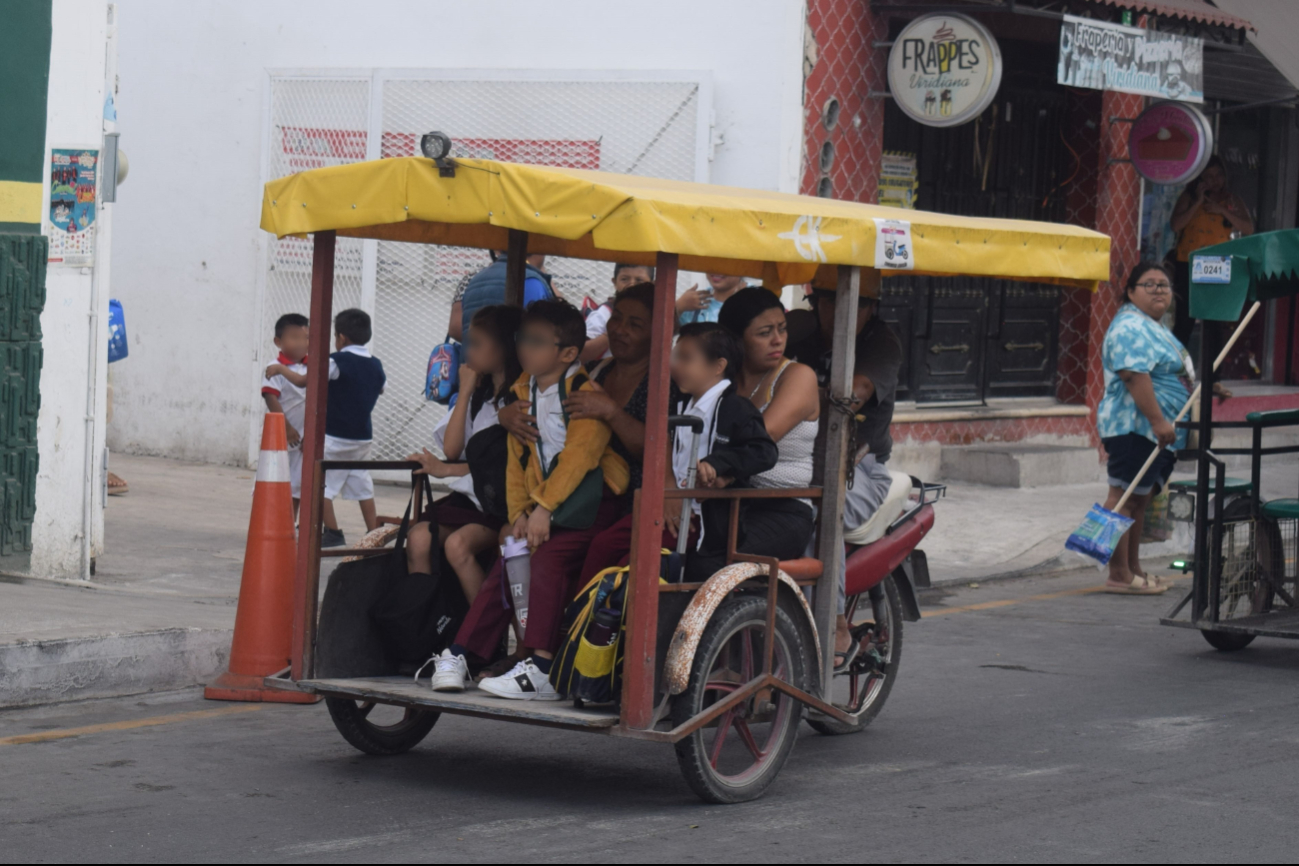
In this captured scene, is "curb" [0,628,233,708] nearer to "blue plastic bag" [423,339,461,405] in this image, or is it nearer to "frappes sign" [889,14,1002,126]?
"blue plastic bag" [423,339,461,405]

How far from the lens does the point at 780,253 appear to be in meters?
5.35

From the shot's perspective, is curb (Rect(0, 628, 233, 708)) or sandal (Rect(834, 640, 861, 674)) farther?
curb (Rect(0, 628, 233, 708))

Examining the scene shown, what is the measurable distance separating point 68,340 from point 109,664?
249 cm

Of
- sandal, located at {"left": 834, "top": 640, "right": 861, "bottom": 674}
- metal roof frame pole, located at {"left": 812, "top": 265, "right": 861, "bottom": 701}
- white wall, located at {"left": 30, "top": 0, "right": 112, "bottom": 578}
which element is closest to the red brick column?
white wall, located at {"left": 30, "top": 0, "right": 112, "bottom": 578}

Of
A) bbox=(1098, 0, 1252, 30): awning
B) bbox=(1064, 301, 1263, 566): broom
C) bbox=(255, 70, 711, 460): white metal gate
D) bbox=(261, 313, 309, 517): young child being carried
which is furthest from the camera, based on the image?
bbox=(1098, 0, 1252, 30): awning

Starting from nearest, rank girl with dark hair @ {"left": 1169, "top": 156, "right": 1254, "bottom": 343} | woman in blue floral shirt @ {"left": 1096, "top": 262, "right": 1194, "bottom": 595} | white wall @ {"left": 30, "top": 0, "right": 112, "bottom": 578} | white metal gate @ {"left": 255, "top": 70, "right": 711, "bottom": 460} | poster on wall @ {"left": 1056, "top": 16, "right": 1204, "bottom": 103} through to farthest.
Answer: white wall @ {"left": 30, "top": 0, "right": 112, "bottom": 578} < woman in blue floral shirt @ {"left": 1096, "top": 262, "right": 1194, "bottom": 595} < white metal gate @ {"left": 255, "top": 70, "right": 711, "bottom": 460} < poster on wall @ {"left": 1056, "top": 16, "right": 1204, "bottom": 103} < girl with dark hair @ {"left": 1169, "top": 156, "right": 1254, "bottom": 343}

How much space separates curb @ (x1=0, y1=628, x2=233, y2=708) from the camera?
6.89m

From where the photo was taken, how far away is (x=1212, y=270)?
829 centimetres

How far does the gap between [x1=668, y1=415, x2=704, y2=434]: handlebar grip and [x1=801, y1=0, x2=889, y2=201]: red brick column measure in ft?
24.9

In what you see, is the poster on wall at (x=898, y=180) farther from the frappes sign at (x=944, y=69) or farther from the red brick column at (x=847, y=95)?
the frappes sign at (x=944, y=69)

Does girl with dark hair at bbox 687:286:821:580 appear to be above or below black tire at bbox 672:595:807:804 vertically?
above

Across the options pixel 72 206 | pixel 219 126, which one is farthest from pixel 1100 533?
pixel 219 126

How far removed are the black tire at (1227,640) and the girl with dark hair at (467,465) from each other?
14.4 feet

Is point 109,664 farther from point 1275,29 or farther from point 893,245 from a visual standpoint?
point 1275,29
